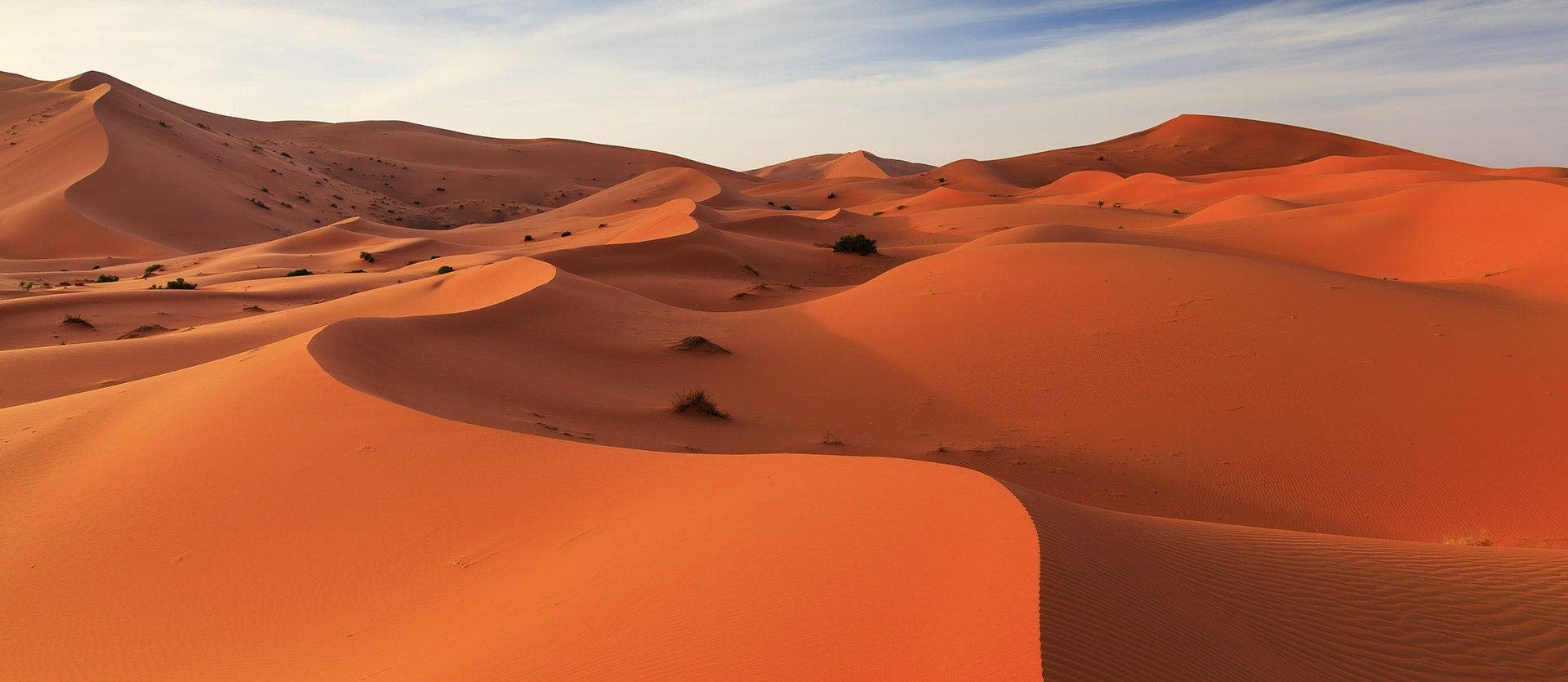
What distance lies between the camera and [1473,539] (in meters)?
6.50

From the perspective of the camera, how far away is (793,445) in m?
9.23

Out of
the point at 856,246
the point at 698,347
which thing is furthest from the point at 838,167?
the point at 698,347

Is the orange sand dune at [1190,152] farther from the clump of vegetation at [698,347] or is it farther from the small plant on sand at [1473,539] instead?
the small plant on sand at [1473,539]

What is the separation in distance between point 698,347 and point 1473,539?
367 inches

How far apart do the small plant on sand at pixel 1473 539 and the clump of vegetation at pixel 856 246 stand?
2165 centimetres

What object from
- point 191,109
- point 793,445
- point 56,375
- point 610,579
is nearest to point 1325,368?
point 793,445

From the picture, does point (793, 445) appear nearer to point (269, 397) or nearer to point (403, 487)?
point (403, 487)

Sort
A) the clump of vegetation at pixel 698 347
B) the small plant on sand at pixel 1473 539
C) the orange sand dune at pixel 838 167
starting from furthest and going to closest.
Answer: the orange sand dune at pixel 838 167
the clump of vegetation at pixel 698 347
the small plant on sand at pixel 1473 539

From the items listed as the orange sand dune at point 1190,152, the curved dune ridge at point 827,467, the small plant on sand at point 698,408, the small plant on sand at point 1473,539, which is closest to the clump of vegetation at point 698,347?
the curved dune ridge at point 827,467

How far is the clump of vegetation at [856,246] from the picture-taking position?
28.1m

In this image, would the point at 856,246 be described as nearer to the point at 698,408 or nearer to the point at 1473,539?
the point at 698,408

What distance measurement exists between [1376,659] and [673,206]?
3211cm

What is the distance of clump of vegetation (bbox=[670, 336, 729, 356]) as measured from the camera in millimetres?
13125

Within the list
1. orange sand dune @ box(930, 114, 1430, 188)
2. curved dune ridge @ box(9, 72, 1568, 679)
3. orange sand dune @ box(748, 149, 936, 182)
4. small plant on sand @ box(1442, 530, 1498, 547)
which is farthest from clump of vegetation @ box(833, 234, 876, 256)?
orange sand dune @ box(748, 149, 936, 182)
